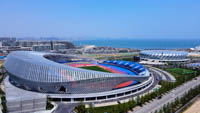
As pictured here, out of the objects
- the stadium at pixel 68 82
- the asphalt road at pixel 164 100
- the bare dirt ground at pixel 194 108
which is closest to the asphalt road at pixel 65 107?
the stadium at pixel 68 82

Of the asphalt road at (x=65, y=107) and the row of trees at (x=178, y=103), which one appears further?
the asphalt road at (x=65, y=107)

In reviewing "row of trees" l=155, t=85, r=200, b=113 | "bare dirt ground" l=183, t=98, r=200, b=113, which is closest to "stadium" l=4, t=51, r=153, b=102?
"row of trees" l=155, t=85, r=200, b=113

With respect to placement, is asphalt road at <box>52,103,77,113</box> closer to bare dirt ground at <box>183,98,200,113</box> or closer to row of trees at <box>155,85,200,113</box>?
row of trees at <box>155,85,200,113</box>

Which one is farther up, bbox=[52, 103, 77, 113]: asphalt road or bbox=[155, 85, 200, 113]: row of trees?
bbox=[155, 85, 200, 113]: row of trees

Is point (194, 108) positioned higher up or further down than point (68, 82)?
further down

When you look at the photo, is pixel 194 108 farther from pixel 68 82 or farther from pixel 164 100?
pixel 68 82

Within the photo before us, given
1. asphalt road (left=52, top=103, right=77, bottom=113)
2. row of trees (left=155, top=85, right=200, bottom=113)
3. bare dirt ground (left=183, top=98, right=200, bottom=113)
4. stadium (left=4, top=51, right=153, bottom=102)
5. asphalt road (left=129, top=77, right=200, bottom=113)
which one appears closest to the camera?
row of trees (left=155, top=85, right=200, bottom=113)

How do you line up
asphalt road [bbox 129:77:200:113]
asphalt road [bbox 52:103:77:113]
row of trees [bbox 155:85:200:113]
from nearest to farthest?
row of trees [bbox 155:85:200:113] → asphalt road [bbox 52:103:77:113] → asphalt road [bbox 129:77:200:113]

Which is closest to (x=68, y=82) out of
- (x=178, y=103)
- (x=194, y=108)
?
(x=178, y=103)

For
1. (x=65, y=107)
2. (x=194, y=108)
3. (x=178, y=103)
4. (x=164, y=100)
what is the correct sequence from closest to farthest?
(x=65, y=107) < (x=194, y=108) < (x=178, y=103) < (x=164, y=100)

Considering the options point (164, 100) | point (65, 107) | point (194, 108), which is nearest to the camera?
point (65, 107)

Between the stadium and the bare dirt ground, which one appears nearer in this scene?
the bare dirt ground

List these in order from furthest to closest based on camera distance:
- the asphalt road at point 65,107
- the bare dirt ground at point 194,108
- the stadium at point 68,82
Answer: the stadium at point 68,82
the bare dirt ground at point 194,108
the asphalt road at point 65,107

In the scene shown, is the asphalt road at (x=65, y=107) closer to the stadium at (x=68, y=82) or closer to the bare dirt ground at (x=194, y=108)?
the stadium at (x=68, y=82)
